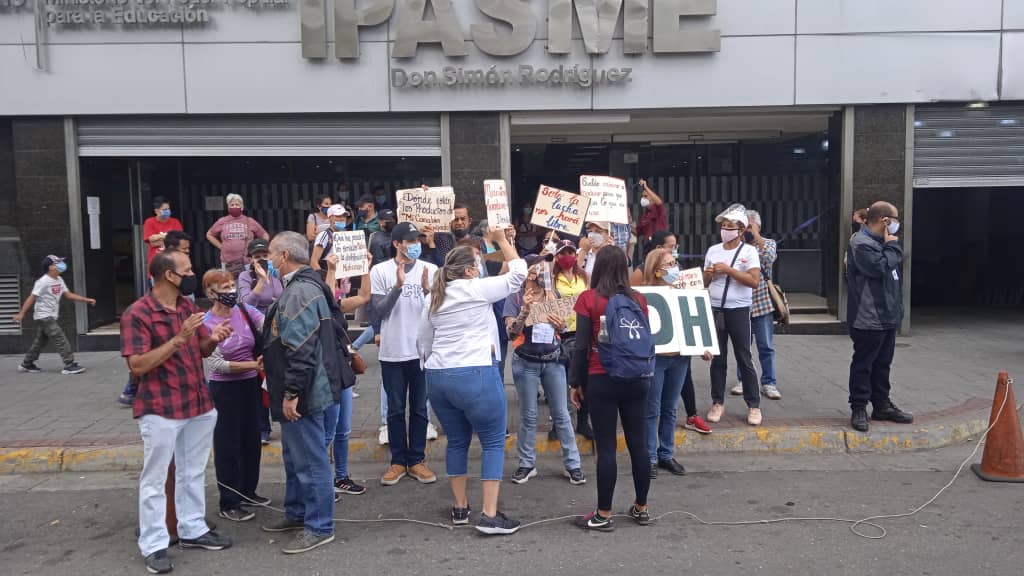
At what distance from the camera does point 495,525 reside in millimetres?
5398

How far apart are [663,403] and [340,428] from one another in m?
2.56

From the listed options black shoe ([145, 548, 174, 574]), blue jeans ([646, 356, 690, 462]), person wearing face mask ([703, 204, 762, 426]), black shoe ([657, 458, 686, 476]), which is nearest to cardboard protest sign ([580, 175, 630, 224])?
person wearing face mask ([703, 204, 762, 426])

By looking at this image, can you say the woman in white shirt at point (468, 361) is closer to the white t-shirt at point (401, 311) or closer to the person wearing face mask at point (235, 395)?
the white t-shirt at point (401, 311)

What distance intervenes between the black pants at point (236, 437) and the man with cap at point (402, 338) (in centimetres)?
101

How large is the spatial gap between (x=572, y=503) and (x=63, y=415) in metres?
5.55

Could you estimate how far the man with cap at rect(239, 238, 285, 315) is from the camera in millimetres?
6594

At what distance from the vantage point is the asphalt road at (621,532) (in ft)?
16.3

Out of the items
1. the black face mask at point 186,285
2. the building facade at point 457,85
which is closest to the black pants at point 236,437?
the black face mask at point 186,285

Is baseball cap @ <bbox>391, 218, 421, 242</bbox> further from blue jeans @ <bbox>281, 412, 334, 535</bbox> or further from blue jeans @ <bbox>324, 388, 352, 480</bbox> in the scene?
blue jeans @ <bbox>281, 412, 334, 535</bbox>

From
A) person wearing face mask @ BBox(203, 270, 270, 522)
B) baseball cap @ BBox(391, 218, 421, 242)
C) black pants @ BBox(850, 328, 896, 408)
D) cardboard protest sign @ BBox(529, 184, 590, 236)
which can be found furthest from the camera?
black pants @ BBox(850, 328, 896, 408)

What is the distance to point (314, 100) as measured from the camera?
1175 centimetres

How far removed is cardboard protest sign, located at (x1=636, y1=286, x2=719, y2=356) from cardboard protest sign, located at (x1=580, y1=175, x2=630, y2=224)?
38.5 inches

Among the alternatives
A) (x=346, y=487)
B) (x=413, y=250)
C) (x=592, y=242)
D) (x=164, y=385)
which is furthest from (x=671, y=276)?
(x=164, y=385)

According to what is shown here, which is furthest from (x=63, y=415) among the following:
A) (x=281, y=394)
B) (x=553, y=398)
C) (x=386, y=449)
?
(x=553, y=398)
